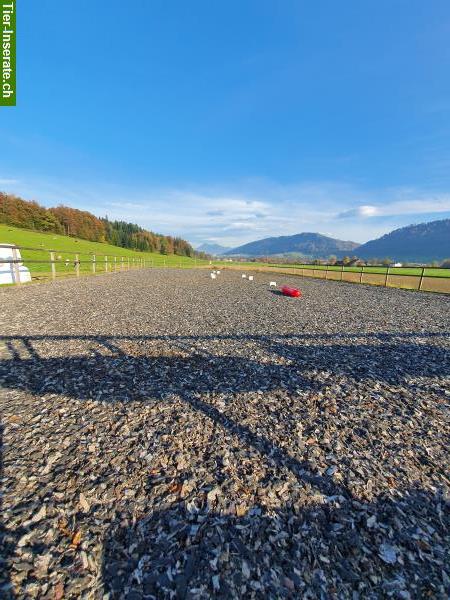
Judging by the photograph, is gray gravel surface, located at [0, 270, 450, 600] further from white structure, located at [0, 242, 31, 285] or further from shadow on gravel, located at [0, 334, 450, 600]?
white structure, located at [0, 242, 31, 285]

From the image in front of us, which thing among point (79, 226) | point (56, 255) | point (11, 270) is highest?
point (79, 226)

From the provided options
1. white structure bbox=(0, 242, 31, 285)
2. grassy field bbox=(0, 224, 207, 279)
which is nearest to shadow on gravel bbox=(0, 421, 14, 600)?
grassy field bbox=(0, 224, 207, 279)

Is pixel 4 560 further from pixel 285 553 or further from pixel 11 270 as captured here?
pixel 11 270

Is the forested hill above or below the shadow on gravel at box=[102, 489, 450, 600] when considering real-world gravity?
above

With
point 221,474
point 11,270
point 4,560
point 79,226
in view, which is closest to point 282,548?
point 221,474

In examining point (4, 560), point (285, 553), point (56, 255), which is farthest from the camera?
point (56, 255)

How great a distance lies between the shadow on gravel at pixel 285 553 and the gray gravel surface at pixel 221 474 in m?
0.01

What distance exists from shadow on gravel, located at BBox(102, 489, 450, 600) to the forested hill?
115 meters

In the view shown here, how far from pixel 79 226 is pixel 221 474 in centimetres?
12773

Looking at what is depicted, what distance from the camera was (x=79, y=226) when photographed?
10988 cm

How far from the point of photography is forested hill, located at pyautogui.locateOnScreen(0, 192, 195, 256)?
89438 millimetres

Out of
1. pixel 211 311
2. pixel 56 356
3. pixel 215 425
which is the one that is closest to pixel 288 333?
pixel 211 311

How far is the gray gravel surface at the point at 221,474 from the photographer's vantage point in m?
2.26

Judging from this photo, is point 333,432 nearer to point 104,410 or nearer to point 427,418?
point 427,418
